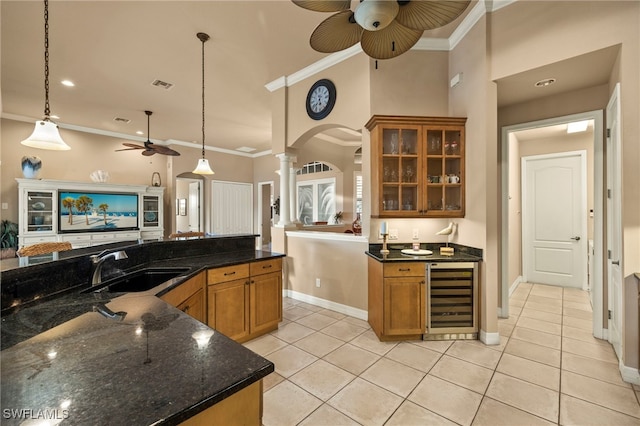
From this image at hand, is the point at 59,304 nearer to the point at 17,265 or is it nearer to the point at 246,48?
the point at 17,265

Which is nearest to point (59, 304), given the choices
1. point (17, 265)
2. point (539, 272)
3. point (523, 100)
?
point (17, 265)

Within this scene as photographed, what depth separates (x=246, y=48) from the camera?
10.9 ft

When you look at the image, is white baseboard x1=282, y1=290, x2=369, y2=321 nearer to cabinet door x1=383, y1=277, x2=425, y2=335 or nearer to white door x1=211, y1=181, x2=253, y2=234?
cabinet door x1=383, y1=277, x2=425, y2=335

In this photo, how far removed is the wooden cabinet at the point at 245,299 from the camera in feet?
8.39

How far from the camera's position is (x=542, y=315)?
3.49m

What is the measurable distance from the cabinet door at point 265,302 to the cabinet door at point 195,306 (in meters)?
0.53

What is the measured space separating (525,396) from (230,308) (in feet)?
8.25

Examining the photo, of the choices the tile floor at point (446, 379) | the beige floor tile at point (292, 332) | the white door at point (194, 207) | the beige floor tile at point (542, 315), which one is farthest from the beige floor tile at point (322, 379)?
the white door at point (194, 207)

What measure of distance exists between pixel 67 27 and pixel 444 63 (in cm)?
427

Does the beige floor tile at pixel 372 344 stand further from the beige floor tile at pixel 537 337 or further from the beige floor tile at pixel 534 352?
the beige floor tile at pixel 537 337

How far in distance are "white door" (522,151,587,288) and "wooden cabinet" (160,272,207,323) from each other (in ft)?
17.9

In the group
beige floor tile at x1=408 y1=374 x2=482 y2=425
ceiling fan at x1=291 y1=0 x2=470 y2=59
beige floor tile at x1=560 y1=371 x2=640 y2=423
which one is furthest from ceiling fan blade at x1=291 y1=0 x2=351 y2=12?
beige floor tile at x1=560 y1=371 x2=640 y2=423

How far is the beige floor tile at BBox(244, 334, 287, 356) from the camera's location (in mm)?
2684

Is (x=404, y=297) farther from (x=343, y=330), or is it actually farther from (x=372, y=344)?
(x=343, y=330)
